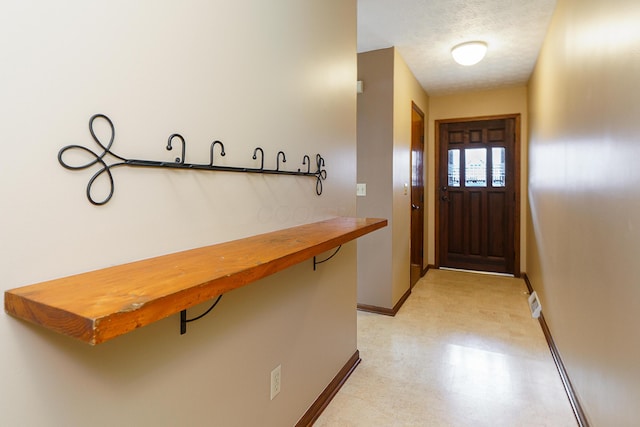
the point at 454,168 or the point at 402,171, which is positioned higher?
the point at 454,168

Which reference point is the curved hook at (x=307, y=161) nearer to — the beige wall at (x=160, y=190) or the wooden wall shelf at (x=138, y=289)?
the beige wall at (x=160, y=190)

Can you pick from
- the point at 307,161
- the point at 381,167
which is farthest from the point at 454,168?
the point at 307,161

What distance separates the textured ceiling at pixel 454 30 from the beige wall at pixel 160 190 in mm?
1132

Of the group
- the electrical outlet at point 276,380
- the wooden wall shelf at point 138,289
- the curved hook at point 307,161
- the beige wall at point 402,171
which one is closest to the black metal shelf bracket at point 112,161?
the wooden wall shelf at point 138,289

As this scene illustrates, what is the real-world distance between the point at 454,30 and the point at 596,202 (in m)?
1.91

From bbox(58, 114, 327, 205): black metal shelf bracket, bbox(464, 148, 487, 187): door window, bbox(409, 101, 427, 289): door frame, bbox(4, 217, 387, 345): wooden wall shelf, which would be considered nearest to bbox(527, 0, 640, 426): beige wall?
bbox(4, 217, 387, 345): wooden wall shelf

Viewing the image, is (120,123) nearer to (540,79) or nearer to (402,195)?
(402,195)

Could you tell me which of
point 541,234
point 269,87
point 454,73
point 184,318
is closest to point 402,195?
point 541,234

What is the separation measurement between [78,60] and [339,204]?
149 cm

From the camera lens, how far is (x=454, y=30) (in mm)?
2846

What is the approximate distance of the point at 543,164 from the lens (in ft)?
10.1

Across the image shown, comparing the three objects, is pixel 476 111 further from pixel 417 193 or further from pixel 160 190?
pixel 160 190

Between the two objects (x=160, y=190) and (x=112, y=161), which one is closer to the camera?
(x=112, y=161)

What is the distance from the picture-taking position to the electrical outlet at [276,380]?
1.45 metres
